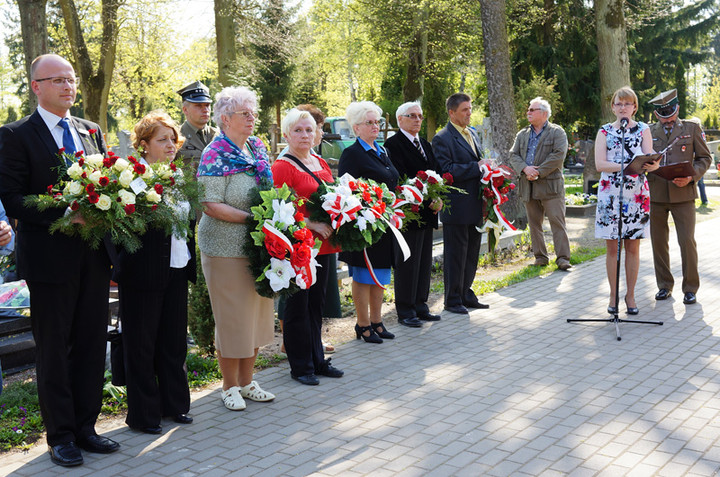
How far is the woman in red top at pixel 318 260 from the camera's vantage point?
5.87m

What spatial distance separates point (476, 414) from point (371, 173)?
105 inches

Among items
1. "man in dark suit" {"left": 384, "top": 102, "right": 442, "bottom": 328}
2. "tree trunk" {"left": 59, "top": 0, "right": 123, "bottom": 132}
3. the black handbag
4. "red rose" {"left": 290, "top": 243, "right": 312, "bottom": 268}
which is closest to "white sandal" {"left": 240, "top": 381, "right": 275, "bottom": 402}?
the black handbag

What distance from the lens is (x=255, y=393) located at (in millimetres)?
5633

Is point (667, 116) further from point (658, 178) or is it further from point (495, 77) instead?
point (495, 77)

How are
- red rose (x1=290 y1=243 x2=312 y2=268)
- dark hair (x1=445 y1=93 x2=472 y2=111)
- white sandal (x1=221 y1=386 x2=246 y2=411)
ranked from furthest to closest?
dark hair (x1=445 y1=93 x2=472 y2=111) → white sandal (x1=221 y1=386 x2=246 y2=411) → red rose (x1=290 y1=243 x2=312 y2=268)

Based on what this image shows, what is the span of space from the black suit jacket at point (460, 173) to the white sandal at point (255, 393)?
3.49 meters

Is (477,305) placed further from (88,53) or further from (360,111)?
(88,53)

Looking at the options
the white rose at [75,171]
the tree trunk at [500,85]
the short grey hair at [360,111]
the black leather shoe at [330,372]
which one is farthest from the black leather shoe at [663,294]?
the white rose at [75,171]

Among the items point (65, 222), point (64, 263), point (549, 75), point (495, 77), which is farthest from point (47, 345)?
point (549, 75)

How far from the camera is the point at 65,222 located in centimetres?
416

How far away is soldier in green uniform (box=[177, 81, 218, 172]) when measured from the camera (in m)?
7.24

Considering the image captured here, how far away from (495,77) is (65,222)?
11.7 m

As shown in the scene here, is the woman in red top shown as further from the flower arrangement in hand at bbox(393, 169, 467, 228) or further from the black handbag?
the black handbag

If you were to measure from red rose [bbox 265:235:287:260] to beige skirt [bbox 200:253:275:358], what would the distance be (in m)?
0.29
